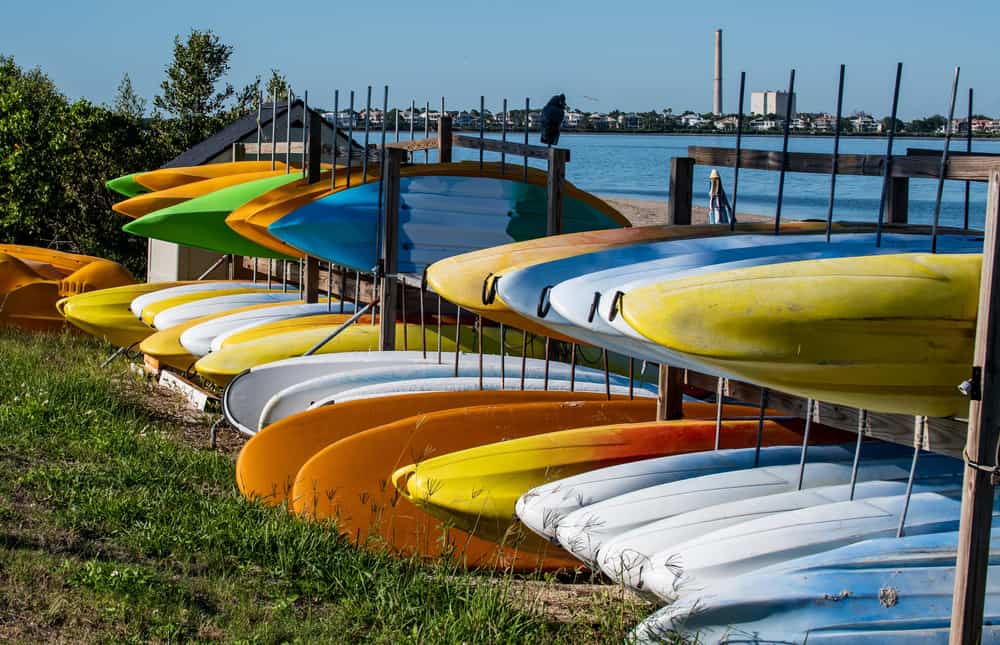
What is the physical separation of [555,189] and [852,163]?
2.26 m

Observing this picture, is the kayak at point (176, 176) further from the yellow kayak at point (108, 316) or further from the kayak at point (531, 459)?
the kayak at point (531, 459)

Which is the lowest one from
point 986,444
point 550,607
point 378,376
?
point 550,607

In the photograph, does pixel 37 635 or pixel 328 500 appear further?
pixel 328 500

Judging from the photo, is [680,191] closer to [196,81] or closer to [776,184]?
[196,81]

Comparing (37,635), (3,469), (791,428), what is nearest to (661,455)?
(791,428)

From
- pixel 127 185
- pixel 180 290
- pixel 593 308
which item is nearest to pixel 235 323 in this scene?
pixel 180 290

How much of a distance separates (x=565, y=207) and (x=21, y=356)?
4.12 m

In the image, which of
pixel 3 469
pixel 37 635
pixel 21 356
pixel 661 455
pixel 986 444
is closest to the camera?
pixel 986 444

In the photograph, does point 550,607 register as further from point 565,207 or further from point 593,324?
point 565,207

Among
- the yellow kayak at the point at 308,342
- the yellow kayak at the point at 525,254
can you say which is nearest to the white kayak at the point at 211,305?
the yellow kayak at the point at 308,342

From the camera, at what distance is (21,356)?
898 cm

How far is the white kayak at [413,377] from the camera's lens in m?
6.38

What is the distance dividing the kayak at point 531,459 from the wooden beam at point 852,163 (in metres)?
1.10

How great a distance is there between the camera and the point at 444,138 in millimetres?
8094
